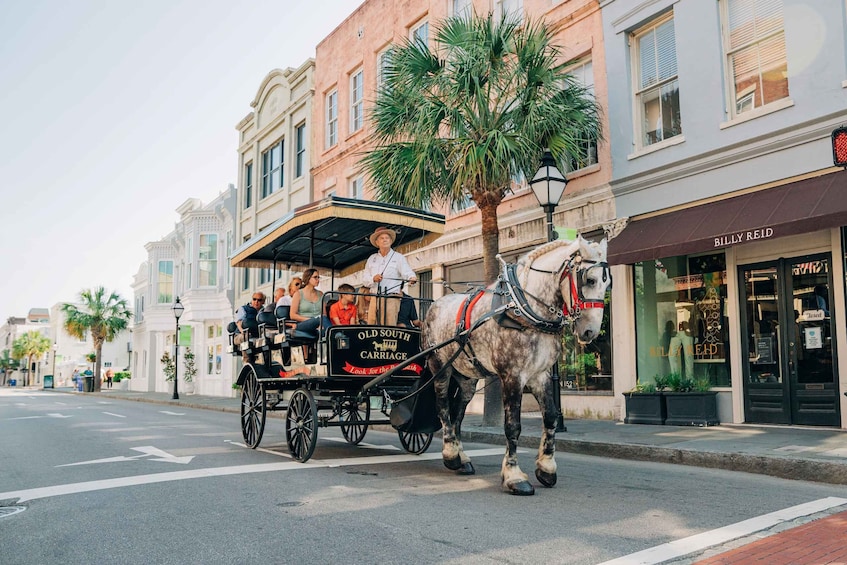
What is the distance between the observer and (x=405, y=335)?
27.7 ft

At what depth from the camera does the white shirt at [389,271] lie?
29.3 feet

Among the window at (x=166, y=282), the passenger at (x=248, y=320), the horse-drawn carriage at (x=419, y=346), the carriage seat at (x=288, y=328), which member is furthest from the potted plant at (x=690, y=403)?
the window at (x=166, y=282)

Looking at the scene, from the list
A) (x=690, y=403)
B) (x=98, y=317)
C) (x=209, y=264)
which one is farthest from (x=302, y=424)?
(x=98, y=317)

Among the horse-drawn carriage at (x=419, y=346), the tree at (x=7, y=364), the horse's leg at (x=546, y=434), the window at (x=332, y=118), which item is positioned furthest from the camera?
the tree at (x=7, y=364)

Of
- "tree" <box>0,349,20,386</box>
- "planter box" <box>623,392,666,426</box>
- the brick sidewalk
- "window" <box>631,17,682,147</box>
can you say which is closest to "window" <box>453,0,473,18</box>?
"window" <box>631,17,682,147</box>

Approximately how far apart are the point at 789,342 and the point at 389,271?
6625 millimetres

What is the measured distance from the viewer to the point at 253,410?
401 inches

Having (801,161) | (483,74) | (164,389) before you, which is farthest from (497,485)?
(164,389)

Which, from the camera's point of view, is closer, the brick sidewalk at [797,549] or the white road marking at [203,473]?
the brick sidewalk at [797,549]

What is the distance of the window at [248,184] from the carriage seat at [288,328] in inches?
985

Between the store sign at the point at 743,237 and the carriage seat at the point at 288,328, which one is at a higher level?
the store sign at the point at 743,237

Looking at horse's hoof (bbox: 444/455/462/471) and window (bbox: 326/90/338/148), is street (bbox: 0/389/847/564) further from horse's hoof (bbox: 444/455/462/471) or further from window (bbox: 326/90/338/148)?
window (bbox: 326/90/338/148)

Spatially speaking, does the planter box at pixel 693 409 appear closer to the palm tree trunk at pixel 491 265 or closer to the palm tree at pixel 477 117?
the palm tree trunk at pixel 491 265

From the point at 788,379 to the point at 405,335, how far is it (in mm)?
6566
